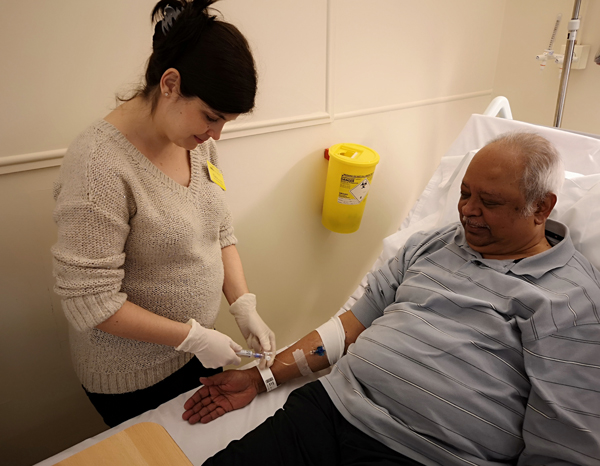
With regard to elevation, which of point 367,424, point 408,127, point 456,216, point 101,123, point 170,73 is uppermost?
point 170,73

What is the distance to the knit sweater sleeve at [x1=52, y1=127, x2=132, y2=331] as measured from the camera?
995 mm

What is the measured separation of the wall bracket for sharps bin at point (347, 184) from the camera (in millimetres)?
2002

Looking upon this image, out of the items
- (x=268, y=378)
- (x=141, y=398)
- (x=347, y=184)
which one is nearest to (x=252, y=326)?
(x=268, y=378)

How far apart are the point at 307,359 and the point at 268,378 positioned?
0.14 meters

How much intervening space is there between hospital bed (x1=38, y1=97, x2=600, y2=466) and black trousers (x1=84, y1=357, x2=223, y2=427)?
0.12 ft

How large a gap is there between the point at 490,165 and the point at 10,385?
1.72m

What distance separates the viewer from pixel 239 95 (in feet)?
3.31

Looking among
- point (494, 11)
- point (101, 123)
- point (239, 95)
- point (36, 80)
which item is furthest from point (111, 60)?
point (494, 11)

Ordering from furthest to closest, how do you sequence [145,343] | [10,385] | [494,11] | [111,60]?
[494,11] → [10,385] → [111,60] → [145,343]

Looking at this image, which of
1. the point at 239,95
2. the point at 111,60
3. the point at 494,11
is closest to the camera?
the point at 239,95

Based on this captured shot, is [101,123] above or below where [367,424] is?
above

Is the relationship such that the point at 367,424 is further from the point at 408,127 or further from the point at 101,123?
the point at 408,127

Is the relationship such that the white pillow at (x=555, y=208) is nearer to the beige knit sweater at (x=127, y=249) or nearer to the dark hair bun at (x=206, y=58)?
the beige knit sweater at (x=127, y=249)

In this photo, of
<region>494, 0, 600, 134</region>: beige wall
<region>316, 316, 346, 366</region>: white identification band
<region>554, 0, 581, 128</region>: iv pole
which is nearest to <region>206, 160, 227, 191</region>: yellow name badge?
<region>316, 316, 346, 366</region>: white identification band
